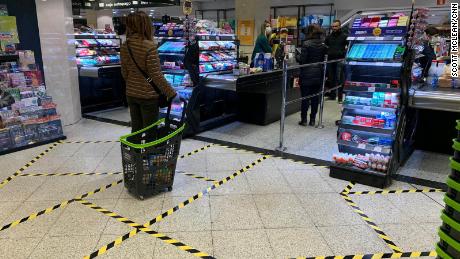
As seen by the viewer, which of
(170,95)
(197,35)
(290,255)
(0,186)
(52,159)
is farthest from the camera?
(197,35)

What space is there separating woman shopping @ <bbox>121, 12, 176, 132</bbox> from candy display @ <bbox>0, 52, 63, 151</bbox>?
2209 millimetres

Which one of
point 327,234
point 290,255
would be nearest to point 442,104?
point 327,234

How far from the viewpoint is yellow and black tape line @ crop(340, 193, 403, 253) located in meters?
2.53

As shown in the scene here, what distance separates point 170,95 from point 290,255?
1.83 meters

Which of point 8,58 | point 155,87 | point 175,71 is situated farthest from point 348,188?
point 8,58

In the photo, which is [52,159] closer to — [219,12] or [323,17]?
[323,17]

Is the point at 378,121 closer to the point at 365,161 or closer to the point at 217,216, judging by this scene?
the point at 365,161

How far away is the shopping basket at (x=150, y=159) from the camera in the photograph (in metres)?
3.04

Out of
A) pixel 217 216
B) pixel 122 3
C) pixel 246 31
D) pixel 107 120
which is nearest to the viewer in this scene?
pixel 217 216


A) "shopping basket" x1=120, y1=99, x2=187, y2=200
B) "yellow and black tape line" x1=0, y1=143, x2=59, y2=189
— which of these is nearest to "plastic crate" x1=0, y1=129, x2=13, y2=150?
"yellow and black tape line" x1=0, y1=143, x2=59, y2=189

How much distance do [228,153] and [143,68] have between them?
5.97ft

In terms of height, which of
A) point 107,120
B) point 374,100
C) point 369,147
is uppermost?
point 374,100

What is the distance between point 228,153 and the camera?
4602 millimetres

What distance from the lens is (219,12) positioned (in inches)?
663
